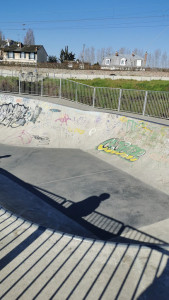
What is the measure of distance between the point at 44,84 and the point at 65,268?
17131mm

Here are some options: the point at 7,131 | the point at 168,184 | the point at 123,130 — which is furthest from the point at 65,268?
the point at 7,131

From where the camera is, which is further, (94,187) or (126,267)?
(94,187)

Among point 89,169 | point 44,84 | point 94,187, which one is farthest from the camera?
point 44,84

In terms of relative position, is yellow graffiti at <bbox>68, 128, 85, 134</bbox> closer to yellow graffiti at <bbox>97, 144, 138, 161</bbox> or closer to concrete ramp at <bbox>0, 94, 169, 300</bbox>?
concrete ramp at <bbox>0, 94, 169, 300</bbox>

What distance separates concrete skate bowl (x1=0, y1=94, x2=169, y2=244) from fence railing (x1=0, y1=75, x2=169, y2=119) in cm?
203

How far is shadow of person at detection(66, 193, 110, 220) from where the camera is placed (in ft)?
22.5

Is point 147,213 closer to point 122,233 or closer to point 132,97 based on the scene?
point 122,233

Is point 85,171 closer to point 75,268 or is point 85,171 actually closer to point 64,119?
point 64,119

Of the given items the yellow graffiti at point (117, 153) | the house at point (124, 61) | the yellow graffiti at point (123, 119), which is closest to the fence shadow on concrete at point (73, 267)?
the yellow graffiti at point (117, 153)

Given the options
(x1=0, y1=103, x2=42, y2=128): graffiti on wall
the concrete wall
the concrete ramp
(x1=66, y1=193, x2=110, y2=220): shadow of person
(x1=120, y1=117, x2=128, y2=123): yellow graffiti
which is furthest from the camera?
(x1=0, y1=103, x2=42, y2=128): graffiti on wall

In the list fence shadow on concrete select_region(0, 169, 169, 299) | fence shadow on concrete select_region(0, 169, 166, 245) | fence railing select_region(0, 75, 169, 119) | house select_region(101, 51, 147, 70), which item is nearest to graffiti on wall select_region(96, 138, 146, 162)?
fence railing select_region(0, 75, 169, 119)

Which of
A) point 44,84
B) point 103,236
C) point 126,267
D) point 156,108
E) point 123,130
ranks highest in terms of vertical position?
point 44,84

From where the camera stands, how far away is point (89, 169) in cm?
1057

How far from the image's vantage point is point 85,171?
10328 mm
